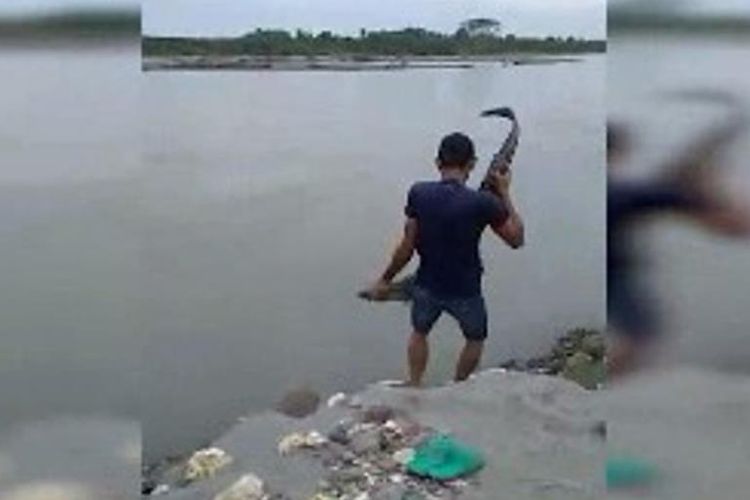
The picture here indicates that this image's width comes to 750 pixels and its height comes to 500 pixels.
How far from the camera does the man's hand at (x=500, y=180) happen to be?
6.40m

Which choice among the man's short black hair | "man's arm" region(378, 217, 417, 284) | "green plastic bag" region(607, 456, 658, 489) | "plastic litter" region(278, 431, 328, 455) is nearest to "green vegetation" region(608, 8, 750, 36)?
the man's short black hair

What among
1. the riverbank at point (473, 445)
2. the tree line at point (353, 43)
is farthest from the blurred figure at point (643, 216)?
the tree line at point (353, 43)

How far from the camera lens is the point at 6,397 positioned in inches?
251

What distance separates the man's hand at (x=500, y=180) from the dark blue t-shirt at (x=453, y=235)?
0.08 feet

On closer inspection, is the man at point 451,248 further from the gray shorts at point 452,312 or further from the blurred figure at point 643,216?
the blurred figure at point 643,216

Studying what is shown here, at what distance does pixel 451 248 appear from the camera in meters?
6.42

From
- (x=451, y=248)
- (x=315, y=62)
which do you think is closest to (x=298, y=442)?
(x=451, y=248)

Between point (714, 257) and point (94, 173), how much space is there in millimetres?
1593

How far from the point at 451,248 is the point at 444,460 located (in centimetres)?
54

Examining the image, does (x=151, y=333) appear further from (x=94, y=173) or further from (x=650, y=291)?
(x=650, y=291)

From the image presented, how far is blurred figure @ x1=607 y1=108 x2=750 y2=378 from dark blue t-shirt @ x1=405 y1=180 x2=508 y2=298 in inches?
11.7

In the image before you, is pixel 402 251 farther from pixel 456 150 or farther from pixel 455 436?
pixel 455 436

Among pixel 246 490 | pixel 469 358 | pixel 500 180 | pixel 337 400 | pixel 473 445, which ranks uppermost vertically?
pixel 500 180

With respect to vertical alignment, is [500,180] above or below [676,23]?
below
